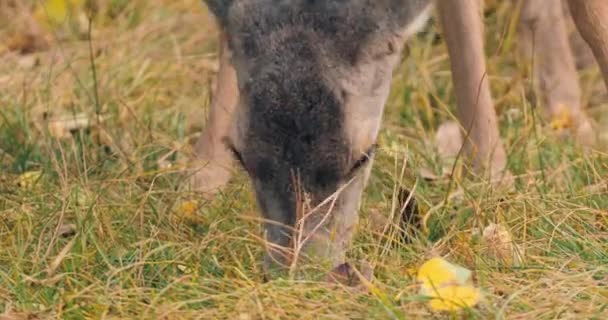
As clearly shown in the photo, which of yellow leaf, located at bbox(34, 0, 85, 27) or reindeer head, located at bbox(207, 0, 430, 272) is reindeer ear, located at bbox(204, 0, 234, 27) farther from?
yellow leaf, located at bbox(34, 0, 85, 27)

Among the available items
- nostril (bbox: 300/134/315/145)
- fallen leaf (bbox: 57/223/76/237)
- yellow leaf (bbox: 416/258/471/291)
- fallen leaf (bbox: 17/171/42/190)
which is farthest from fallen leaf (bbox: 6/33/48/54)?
yellow leaf (bbox: 416/258/471/291)

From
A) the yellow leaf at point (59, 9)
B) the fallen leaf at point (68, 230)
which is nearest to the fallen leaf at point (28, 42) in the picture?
the yellow leaf at point (59, 9)

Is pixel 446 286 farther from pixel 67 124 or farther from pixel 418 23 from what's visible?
pixel 67 124

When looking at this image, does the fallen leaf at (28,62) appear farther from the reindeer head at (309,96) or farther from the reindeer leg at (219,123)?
the reindeer head at (309,96)

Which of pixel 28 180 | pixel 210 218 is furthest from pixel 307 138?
pixel 28 180

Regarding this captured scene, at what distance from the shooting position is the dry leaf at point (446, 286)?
13.8ft

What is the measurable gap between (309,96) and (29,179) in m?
2.06

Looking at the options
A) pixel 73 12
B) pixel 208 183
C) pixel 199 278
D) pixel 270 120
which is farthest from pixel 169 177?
pixel 73 12

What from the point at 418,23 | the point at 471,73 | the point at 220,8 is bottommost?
the point at 471,73

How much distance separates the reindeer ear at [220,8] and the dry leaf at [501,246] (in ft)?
4.01

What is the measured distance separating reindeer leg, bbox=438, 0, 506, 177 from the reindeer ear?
72.1 inches

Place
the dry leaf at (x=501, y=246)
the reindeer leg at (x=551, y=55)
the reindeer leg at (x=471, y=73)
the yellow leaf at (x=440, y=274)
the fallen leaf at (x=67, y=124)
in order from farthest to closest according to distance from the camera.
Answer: the reindeer leg at (x=551, y=55) < the fallen leaf at (x=67, y=124) < the reindeer leg at (x=471, y=73) < the dry leaf at (x=501, y=246) < the yellow leaf at (x=440, y=274)

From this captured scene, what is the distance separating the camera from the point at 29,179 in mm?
5980

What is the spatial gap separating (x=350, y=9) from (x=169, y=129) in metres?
2.91
